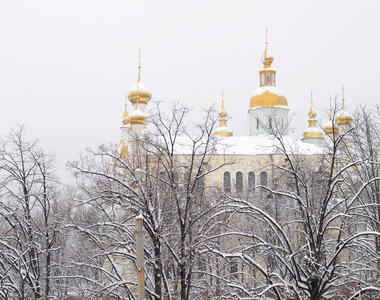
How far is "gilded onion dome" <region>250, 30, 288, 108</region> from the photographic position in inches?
1822

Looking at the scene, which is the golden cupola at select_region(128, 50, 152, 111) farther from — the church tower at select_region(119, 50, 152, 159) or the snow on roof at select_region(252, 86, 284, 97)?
the snow on roof at select_region(252, 86, 284, 97)

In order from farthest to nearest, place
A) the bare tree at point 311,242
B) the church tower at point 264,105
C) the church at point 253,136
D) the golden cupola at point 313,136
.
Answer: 1. the golden cupola at point 313,136
2. the church tower at point 264,105
3. the church at point 253,136
4. the bare tree at point 311,242

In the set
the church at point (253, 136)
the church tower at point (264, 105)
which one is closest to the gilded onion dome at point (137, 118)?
the church at point (253, 136)

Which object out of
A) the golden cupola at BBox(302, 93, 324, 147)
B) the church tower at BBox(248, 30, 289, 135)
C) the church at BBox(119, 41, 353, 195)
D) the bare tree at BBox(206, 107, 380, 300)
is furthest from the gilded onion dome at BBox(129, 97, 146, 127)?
the golden cupola at BBox(302, 93, 324, 147)

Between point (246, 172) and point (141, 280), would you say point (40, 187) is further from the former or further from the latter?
point (246, 172)

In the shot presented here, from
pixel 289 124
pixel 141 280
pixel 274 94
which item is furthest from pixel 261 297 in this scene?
pixel 274 94

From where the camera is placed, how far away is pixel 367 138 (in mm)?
17078

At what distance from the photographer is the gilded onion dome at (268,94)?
46.3 metres

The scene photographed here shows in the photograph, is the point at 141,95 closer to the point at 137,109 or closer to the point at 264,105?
the point at 137,109

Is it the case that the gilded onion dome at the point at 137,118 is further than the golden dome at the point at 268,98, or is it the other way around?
the golden dome at the point at 268,98

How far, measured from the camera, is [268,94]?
46531 mm

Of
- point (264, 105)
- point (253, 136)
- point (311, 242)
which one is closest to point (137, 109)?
point (253, 136)

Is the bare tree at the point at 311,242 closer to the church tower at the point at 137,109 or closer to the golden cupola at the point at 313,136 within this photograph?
Answer: the church tower at the point at 137,109

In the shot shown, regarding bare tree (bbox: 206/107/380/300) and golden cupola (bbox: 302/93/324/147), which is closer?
bare tree (bbox: 206/107/380/300)
